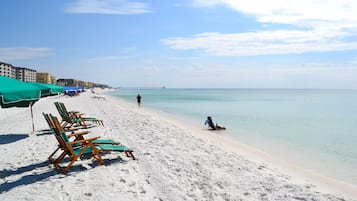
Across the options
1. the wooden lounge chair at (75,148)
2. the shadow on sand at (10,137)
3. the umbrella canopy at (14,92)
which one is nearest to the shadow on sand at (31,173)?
the wooden lounge chair at (75,148)

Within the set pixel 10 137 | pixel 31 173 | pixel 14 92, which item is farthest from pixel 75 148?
pixel 10 137

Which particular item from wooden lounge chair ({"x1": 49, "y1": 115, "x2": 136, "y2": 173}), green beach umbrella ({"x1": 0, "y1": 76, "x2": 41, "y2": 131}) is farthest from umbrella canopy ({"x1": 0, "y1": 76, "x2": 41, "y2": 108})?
wooden lounge chair ({"x1": 49, "y1": 115, "x2": 136, "y2": 173})

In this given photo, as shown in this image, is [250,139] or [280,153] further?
[250,139]

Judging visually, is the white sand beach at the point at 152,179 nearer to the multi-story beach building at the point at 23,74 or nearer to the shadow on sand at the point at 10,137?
the shadow on sand at the point at 10,137

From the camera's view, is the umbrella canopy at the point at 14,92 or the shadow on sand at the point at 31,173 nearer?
the shadow on sand at the point at 31,173

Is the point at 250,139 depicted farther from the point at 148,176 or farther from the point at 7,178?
the point at 7,178

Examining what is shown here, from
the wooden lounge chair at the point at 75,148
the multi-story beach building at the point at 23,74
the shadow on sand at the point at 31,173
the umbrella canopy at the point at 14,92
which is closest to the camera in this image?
the shadow on sand at the point at 31,173

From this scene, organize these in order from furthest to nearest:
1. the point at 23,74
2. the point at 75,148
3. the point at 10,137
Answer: the point at 23,74 < the point at 10,137 < the point at 75,148

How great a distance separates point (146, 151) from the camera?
6969 mm

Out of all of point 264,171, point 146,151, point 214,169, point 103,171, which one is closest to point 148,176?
point 103,171

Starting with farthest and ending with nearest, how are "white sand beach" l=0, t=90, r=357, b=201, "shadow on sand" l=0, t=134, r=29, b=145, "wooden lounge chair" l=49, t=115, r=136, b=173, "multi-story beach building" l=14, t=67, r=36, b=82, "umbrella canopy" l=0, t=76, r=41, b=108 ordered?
"multi-story beach building" l=14, t=67, r=36, b=82, "shadow on sand" l=0, t=134, r=29, b=145, "umbrella canopy" l=0, t=76, r=41, b=108, "wooden lounge chair" l=49, t=115, r=136, b=173, "white sand beach" l=0, t=90, r=357, b=201

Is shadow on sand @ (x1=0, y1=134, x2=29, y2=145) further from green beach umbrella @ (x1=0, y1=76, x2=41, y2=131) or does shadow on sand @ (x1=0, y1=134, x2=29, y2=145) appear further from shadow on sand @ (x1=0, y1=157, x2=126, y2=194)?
shadow on sand @ (x1=0, y1=157, x2=126, y2=194)

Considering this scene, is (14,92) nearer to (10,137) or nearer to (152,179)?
(152,179)

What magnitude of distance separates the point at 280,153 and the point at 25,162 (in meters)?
7.75
